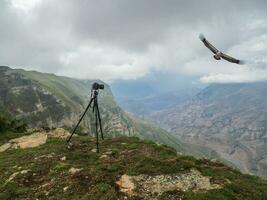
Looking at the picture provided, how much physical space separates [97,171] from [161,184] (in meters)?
5.78

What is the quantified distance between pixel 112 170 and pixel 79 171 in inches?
115

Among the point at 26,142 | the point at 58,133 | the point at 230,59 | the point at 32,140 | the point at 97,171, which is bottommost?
the point at 97,171

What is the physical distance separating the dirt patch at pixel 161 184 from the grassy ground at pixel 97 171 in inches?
26.2

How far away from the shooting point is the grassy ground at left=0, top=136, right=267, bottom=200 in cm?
2583

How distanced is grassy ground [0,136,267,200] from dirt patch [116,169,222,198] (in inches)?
26.2

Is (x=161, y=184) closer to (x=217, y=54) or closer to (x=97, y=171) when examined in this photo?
(x=97, y=171)

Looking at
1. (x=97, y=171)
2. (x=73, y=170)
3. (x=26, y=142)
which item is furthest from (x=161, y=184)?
(x=26, y=142)

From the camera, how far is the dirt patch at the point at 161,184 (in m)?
25.7

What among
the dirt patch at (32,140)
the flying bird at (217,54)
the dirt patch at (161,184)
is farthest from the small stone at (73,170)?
the flying bird at (217,54)

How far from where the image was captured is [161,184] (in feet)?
87.8

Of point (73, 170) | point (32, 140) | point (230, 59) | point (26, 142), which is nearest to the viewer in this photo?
point (230, 59)

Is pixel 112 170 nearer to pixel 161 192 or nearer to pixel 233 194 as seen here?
pixel 161 192

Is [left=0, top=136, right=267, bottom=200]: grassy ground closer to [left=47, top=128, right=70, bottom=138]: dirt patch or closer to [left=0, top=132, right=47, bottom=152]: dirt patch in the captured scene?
[left=0, top=132, right=47, bottom=152]: dirt patch

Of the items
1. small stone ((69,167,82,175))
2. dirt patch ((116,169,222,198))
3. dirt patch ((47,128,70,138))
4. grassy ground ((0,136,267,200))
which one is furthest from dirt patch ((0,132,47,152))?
dirt patch ((116,169,222,198))
